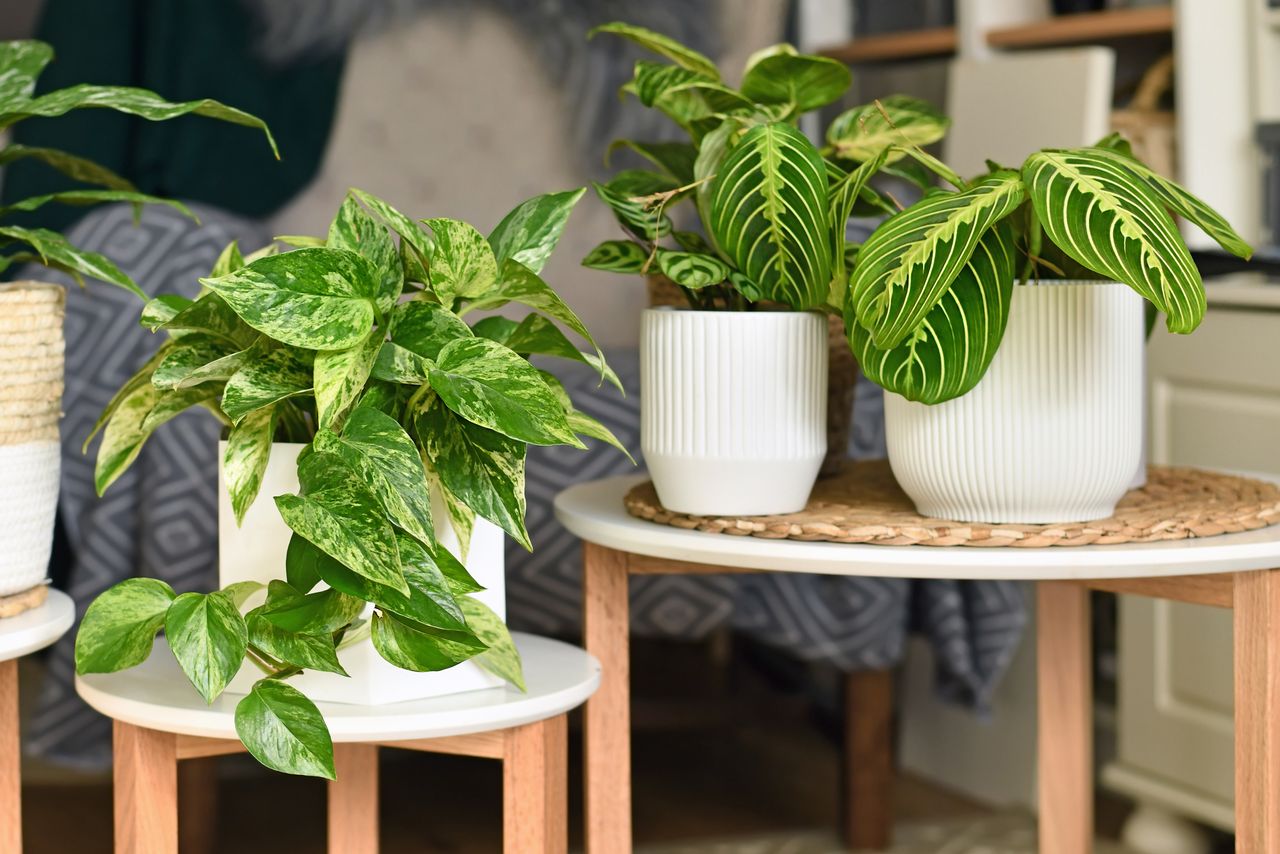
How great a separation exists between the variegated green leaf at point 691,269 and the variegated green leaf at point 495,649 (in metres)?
0.24

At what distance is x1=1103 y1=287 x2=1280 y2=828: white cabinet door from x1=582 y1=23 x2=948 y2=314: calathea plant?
647 mm

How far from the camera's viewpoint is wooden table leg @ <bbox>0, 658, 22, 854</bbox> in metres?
0.98

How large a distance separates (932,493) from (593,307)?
1.51m

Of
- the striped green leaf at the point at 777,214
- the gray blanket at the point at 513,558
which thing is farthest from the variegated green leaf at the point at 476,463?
the gray blanket at the point at 513,558

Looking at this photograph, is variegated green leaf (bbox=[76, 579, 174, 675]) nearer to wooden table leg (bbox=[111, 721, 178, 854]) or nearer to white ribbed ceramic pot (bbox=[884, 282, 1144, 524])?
wooden table leg (bbox=[111, 721, 178, 854])

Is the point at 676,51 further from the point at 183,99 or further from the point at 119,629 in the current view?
the point at 183,99

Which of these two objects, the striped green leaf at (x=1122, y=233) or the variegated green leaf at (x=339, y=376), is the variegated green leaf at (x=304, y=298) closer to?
the variegated green leaf at (x=339, y=376)

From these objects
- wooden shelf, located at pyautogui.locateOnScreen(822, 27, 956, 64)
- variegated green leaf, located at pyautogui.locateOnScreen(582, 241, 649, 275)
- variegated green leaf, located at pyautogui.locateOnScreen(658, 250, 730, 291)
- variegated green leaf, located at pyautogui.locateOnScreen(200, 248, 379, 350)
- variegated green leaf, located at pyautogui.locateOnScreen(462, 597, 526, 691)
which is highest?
wooden shelf, located at pyautogui.locateOnScreen(822, 27, 956, 64)

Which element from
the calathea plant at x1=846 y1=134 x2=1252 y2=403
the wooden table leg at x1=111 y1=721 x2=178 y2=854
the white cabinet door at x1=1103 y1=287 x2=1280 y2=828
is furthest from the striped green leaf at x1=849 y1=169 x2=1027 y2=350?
the white cabinet door at x1=1103 y1=287 x2=1280 y2=828

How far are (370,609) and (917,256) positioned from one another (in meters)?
0.37

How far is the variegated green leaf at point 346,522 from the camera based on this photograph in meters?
0.78

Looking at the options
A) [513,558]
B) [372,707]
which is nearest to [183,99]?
[513,558]

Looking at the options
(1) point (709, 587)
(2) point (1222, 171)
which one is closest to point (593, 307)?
(1) point (709, 587)

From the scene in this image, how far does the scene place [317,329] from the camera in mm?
798
